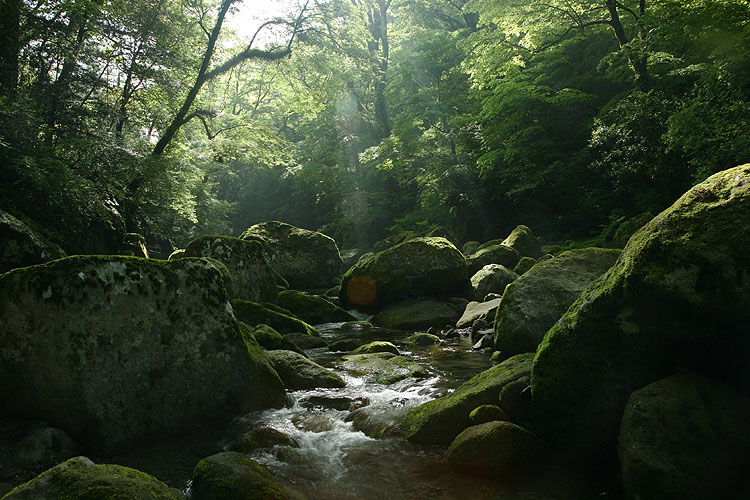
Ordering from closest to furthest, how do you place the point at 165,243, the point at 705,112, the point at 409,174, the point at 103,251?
1. the point at 705,112
2. the point at 103,251
3. the point at 409,174
4. the point at 165,243

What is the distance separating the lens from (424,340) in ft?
29.0

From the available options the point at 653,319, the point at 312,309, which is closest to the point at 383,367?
the point at 653,319

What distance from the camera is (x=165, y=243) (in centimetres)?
2950

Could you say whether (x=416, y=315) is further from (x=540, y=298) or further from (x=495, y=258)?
(x=495, y=258)

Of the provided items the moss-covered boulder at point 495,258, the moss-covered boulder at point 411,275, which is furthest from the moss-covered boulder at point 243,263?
the moss-covered boulder at point 495,258

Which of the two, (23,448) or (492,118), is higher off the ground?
(492,118)

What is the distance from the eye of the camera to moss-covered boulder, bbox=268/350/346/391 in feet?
19.3

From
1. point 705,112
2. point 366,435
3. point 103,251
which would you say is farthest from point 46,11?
point 705,112

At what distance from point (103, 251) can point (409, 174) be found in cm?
1615

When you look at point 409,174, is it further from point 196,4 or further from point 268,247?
point 196,4

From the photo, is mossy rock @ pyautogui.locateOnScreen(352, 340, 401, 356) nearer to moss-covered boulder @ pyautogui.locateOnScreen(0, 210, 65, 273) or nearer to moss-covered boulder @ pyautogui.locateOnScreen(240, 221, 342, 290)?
moss-covered boulder @ pyautogui.locateOnScreen(0, 210, 65, 273)

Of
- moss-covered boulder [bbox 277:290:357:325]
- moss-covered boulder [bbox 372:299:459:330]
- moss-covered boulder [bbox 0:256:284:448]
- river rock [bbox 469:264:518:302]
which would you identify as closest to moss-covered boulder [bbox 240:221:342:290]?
moss-covered boulder [bbox 277:290:357:325]

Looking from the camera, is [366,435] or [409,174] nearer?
[366,435]

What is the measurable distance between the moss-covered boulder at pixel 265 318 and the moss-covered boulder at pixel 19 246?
171 inches
